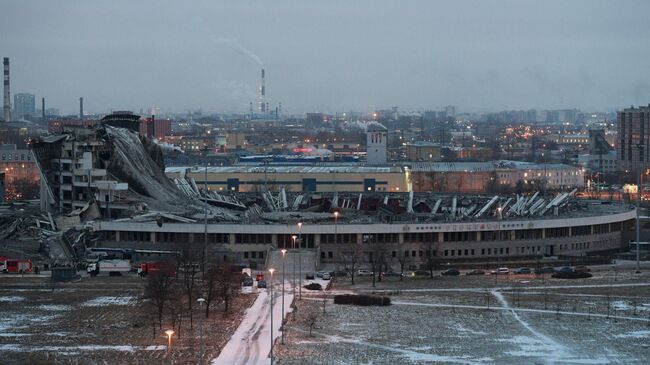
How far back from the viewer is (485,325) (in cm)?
2295

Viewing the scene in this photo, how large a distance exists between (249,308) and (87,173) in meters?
14.0

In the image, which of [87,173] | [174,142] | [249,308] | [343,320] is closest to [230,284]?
[249,308]

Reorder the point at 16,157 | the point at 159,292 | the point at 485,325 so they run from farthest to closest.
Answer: the point at 16,157
the point at 159,292
the point at 485,325

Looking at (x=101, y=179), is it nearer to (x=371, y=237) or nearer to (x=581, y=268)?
(x=371, y=237)

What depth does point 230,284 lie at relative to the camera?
25.8 m

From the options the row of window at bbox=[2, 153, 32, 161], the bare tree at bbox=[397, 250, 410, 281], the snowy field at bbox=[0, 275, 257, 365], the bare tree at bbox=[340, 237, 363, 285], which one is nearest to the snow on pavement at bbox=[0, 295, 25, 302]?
the snowy field at bbox=[0, 275, 257, 365]

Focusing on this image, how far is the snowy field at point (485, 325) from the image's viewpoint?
20062 mm

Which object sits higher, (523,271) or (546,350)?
(523,271)

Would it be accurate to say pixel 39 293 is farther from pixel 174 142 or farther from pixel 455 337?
pixel 174 142

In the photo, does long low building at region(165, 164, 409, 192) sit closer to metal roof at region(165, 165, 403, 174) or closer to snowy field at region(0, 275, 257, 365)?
metal roof at region(165, 165, 403, 174)

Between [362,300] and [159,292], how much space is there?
450cm

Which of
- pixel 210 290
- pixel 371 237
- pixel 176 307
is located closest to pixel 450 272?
pixel 371 237

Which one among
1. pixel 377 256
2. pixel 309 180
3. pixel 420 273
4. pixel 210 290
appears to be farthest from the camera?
pixel 309 180

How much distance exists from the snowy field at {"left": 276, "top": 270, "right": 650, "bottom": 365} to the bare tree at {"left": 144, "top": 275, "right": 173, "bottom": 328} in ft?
8.07
